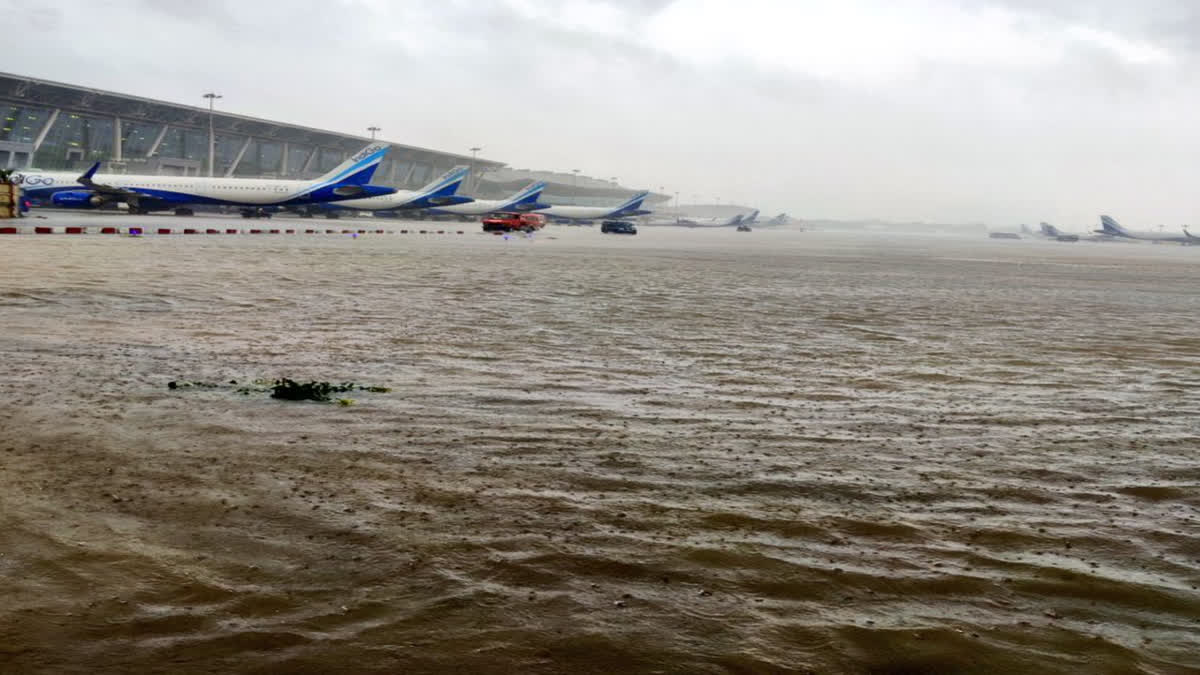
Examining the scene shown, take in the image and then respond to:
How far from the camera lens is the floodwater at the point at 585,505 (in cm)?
396

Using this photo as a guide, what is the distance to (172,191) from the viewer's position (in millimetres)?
72500

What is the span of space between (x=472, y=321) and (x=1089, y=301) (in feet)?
60.1

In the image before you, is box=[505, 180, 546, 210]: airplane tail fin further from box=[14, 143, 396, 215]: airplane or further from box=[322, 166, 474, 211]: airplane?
box=[14, 143, 396, 215]: airplane

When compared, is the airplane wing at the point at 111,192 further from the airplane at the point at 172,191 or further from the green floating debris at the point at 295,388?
the green floating debris at the point at 295,388

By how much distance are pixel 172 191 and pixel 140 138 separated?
4982 cm

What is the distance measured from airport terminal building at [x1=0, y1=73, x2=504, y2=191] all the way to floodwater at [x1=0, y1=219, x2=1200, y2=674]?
324 ft

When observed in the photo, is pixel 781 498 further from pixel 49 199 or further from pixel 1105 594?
pixel 49 199

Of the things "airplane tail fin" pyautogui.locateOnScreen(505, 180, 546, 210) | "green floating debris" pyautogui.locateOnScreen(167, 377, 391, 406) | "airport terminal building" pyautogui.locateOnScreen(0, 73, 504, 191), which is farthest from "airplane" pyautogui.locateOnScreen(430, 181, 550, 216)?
"green floating debris" pyautogui.locateOnScreen(167, 377, 391, 406)

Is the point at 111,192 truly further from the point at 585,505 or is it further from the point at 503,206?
the point at 585,505

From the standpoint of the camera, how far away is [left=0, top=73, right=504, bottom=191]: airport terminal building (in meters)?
97.4

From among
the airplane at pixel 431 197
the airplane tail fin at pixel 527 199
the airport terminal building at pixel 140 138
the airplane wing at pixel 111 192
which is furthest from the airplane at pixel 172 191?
the airplane tail fin at pixel 527 199

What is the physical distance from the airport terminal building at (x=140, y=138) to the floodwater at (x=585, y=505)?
3890 inches

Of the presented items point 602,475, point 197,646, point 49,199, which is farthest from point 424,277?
point 49,199

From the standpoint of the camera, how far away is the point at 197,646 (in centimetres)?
376
